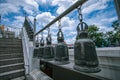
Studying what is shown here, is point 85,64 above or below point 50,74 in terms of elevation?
above

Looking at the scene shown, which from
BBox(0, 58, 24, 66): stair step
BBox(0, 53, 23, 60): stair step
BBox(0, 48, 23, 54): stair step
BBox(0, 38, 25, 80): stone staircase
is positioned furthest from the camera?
BBox(0, 48, 23, 54): stair step

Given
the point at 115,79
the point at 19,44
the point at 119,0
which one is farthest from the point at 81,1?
the point at 19,44

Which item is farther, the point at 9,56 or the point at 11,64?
the point at 9,56

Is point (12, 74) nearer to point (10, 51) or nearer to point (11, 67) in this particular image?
point (11, 67)

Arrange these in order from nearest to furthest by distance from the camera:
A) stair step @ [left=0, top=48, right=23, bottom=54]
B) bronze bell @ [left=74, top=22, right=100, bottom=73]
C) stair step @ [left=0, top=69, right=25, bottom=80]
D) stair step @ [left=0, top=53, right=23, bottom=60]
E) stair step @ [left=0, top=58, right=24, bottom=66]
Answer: bronze bell @ [left=74, top=22, right=100, bottom=73], stair step @ [left=0, top=69, right=25, bottom=80], stair step @ [left=0, top=58, right=24, bottom=66], stair step @ [left=0, top=53, right=23, bottom=60], stair step @ [left=0, top=48, right=23, bottom=54]

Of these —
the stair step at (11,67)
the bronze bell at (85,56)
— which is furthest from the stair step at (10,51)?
the bronze bell at (85,56)

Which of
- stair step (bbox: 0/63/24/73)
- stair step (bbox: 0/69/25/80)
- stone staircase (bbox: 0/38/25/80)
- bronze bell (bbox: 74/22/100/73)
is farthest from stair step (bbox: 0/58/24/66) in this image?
bronze bell (bbox: 74/22/100/73)

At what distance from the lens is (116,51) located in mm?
561

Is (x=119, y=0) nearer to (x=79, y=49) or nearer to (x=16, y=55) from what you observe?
(x=79, y=49)

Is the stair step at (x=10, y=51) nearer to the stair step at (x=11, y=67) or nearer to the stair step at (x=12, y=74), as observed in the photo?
the stair step at (x=11, y=67)

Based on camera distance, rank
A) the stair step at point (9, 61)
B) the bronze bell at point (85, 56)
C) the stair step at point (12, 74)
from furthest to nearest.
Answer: the stair step at point (9, 61) < the stair step at point (12, 74) < the bronze bell at point (85, 56)

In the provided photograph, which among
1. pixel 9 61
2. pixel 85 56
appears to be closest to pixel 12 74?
pixel 9 61

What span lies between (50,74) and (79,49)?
126 centimetres

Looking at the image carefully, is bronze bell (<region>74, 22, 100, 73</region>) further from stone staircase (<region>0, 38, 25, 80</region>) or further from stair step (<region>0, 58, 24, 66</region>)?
stair step (<region>0, 58, 24, 66</region>)
